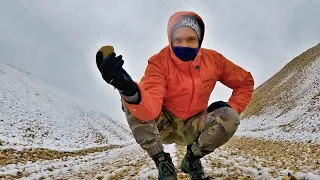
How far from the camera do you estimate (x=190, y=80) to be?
4949mm

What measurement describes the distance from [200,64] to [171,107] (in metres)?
0.78

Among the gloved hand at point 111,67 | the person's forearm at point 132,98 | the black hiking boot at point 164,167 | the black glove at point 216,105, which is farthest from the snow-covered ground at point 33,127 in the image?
the gloved hand at point 111,67

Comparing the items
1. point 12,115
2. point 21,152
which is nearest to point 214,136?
point 21,152

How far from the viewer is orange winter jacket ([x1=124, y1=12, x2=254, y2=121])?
4770 mm

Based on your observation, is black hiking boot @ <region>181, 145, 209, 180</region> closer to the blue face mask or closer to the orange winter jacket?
the orange winter jacket

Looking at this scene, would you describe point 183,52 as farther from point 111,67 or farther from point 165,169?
point 111,67

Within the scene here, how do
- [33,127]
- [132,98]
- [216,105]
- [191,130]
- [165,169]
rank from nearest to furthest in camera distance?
[132,98] → [165,169] → [216,105] → [191,130] → [33,127]

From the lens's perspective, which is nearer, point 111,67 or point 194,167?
point 111,67

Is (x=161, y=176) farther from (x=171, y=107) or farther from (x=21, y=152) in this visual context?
(x=21, y=152)

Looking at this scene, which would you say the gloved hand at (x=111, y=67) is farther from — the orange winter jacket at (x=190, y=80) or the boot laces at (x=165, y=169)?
the boot laces at (x=165, y=169)

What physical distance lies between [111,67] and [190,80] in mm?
1922

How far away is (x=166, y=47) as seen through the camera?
5148mm

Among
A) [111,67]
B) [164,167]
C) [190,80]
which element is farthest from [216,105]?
[111,67]

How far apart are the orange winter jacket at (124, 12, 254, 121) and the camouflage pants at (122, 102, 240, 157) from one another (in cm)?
16
